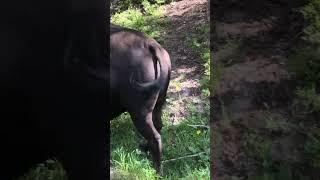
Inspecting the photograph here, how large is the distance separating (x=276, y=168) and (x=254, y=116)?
296mm

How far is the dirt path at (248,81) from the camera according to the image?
290 cm

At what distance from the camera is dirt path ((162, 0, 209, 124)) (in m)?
2.97

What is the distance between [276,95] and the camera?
2.94 meters

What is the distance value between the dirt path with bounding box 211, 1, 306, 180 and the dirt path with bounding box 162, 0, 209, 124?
0.11 meters

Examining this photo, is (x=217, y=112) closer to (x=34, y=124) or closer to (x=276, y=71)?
(x=276, y=71)

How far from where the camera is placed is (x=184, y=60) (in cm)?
301

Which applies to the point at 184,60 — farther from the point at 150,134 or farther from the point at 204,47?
the point at 150,134

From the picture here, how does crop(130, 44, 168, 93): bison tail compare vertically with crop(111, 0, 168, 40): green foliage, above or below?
below

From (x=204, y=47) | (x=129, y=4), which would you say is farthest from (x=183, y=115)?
(x=129, y=4)

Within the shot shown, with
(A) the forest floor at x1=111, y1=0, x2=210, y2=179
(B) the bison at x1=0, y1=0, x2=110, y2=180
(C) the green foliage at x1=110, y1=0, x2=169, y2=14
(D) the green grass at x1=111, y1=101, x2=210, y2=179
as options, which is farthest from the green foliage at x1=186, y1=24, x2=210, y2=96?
(B) the bison at x1=0, y1=0, x2=110, y2=180

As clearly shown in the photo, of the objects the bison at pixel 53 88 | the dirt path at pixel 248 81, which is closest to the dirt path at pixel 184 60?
the dirt path at pixel 248 81

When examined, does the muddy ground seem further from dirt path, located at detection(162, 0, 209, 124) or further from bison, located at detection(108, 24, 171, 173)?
bison, located at detection(108, 24, 171, 173)

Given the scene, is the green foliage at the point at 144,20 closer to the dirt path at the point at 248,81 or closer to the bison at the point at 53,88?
the bison at the point at 53,88

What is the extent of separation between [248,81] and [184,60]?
36cm
